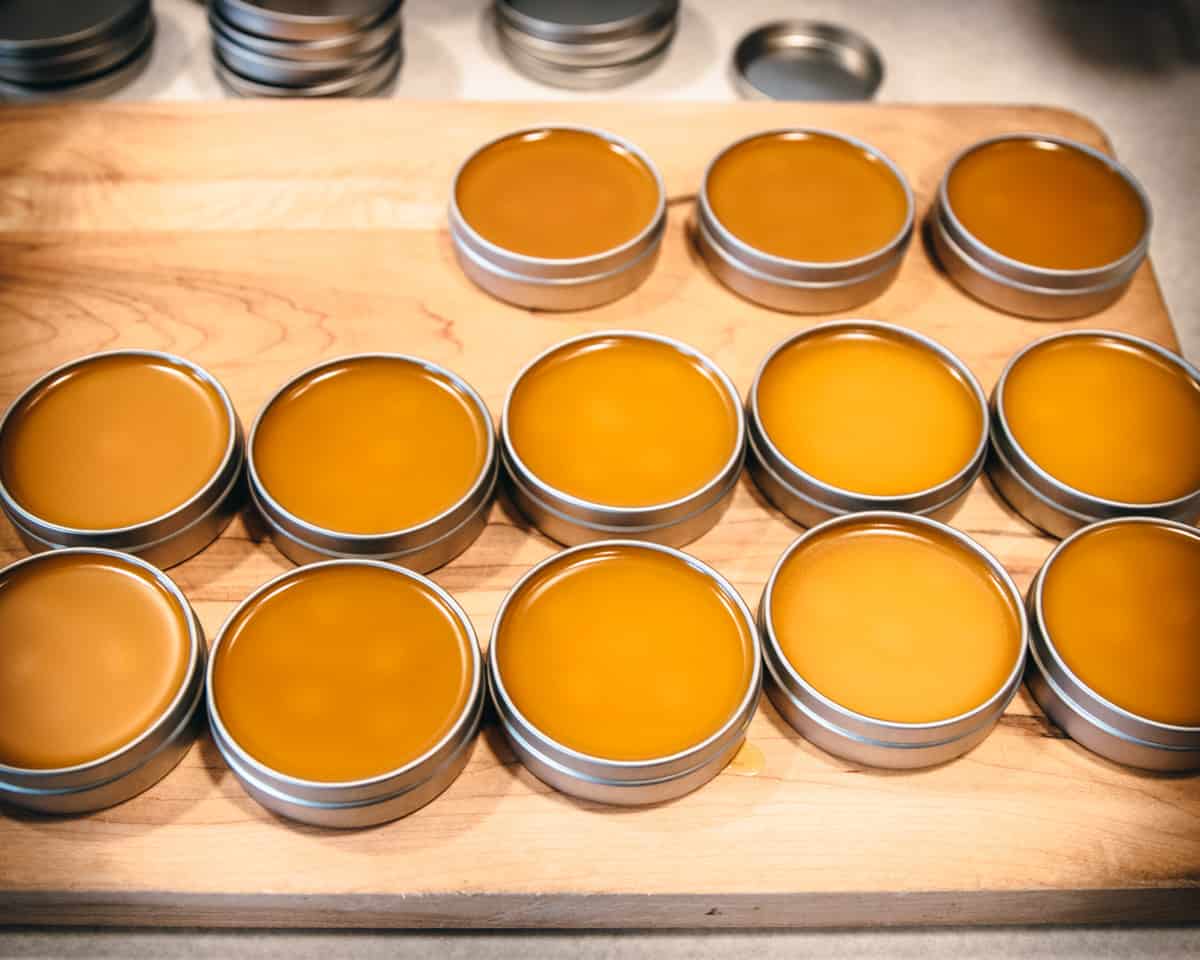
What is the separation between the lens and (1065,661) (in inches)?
53.4

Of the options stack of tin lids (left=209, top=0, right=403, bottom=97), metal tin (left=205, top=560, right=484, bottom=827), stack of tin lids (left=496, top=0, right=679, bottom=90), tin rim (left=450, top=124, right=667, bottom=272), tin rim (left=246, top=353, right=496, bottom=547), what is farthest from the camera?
stack of tin lids (left=496, top=0, right=679, bottom=90)

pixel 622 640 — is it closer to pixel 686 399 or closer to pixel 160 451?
pixel 686 399

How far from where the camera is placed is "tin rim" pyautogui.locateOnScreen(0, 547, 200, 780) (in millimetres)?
1230

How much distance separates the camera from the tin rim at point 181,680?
1230 mm

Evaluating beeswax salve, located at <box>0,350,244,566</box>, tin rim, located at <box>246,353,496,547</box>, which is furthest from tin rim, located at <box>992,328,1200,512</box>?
beeswax salve, located at <box>0,350,244,566</box>

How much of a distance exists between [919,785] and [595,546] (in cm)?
43

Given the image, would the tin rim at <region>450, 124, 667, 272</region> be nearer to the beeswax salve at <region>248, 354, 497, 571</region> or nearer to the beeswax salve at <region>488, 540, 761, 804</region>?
the beeswax salve at <region>248, 354, 497, 571</region>

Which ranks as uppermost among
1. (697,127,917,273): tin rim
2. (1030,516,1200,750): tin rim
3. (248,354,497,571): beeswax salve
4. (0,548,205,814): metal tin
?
(697,127,917,273): tin rim

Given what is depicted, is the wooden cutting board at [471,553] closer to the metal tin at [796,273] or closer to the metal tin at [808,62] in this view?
the metal tin at [796,273]

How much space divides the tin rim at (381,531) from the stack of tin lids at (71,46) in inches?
34.2

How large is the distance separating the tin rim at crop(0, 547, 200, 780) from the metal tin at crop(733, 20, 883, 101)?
4.56 feet

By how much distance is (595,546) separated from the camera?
1.40 meters

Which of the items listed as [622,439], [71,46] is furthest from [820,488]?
[71,46]

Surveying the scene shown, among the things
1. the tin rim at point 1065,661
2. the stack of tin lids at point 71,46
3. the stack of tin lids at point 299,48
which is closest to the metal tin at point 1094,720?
the tin rim at point 1065,661
